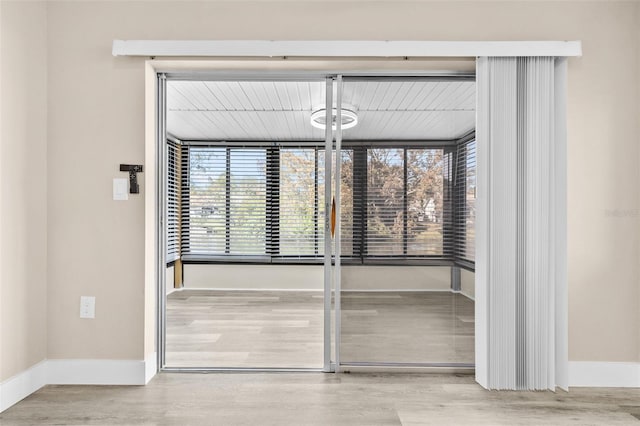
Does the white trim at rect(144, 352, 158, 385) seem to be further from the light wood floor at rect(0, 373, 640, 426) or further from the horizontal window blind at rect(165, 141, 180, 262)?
the horizontal window blind at rect(165, 141, 180, 262)

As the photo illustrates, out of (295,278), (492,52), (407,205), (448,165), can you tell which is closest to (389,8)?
(492,52)

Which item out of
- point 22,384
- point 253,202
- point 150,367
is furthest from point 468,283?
point 253,202

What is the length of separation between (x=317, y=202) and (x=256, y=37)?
248 cm

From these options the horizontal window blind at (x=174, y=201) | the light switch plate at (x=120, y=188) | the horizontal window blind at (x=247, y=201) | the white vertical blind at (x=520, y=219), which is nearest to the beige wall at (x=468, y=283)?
the white vertical blind at (x=520, y=219)

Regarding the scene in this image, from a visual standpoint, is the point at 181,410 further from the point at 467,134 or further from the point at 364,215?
the point at 467,134

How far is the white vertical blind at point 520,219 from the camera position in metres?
2.46

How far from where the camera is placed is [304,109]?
382cm

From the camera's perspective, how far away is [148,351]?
8.46ft

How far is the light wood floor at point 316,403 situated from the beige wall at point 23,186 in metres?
0.41

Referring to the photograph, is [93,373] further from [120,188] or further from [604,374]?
[604,374]

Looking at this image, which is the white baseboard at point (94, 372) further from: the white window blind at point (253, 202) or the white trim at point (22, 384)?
the white window blind at point (253, 202)

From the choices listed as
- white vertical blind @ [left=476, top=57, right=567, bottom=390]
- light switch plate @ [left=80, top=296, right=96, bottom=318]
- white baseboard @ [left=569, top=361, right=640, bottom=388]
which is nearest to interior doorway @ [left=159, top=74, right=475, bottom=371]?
white vertical blind @ [left=476, top=57, right=567, bottom=390]

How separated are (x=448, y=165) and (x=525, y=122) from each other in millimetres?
514

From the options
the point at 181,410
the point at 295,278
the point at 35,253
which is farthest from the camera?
the point at 295,278
